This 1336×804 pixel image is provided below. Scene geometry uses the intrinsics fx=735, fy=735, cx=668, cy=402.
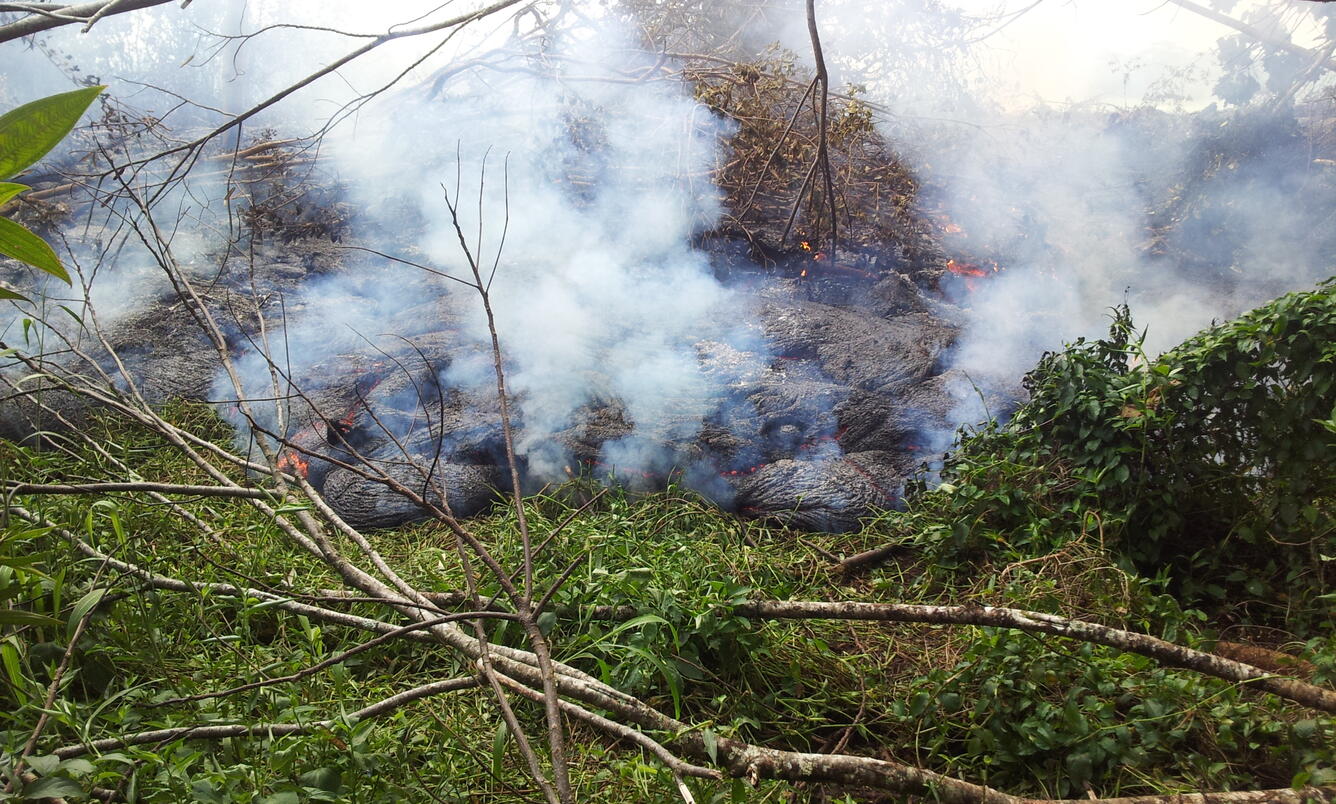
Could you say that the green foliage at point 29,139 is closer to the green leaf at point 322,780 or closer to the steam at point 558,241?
the green leaf at point 322,780

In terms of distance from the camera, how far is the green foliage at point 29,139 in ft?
4.10

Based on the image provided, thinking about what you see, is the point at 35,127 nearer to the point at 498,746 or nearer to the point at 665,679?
the point at 498,746

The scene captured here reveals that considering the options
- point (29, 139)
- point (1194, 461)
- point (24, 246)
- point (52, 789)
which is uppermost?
point (1194, 461)

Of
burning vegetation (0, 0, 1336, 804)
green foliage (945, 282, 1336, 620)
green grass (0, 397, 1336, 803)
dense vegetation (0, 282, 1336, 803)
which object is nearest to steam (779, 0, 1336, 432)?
burning vegetation (0, 0, 1336, 804)

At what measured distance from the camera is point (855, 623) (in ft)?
8.90

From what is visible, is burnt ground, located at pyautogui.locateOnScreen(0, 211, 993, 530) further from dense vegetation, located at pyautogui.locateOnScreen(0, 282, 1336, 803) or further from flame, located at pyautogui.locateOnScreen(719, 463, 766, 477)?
dense vegetation, located at pyautogui.locateOnScreen(0, 282, 1336, 803)

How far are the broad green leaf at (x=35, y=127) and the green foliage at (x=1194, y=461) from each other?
3.06 m

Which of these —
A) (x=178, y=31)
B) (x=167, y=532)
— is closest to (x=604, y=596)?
(x=167, y=532)

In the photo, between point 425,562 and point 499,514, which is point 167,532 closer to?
point 425,562

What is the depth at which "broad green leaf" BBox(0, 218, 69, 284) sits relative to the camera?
4.14ft

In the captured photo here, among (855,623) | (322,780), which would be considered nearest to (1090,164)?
(855,623)

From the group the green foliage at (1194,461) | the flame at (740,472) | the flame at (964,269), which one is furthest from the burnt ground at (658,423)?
the green foliage at (1194,461)

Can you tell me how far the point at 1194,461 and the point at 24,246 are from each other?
142 inches

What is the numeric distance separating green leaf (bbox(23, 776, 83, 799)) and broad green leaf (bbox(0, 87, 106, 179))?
1114 mm
